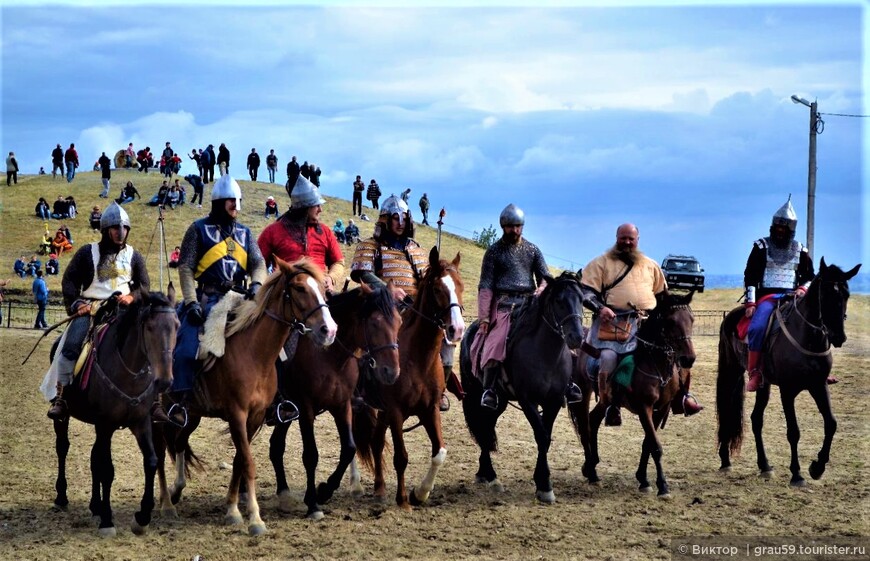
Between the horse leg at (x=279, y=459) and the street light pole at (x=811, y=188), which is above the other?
the street light pole at (x=811, y=188)

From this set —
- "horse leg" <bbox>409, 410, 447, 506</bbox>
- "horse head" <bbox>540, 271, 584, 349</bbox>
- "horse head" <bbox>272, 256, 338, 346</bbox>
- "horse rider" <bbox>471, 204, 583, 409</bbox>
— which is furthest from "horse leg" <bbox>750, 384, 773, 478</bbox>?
"horse head" <bbox>272, 256, 338, 346</bbox>

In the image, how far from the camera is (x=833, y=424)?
38.5 feet

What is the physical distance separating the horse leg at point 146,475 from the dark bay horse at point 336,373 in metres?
1.51

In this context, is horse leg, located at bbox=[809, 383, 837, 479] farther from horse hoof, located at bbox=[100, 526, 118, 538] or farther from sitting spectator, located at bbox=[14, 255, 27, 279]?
sitting spectator, located at bbox=[14, 255, 27, 279]

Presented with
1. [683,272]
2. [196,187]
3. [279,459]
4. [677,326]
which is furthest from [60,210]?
[677,326]

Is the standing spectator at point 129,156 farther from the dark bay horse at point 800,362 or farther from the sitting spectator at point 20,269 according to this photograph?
the dark bay horse at point 800,362

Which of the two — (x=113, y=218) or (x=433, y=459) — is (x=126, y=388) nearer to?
(x=113, y=218)

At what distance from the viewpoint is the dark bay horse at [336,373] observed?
10031 millimetres

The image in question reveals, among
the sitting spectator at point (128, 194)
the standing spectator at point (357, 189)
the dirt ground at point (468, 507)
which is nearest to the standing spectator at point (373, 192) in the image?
the standing spectator at point (357, 189)

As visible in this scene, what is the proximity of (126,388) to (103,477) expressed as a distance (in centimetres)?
86

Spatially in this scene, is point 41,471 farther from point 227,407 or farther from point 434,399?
point 434,399

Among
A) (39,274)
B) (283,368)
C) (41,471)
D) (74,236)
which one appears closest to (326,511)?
(283,368)

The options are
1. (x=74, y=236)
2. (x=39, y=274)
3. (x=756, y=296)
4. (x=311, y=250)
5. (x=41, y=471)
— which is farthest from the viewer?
(x=74, y=236)

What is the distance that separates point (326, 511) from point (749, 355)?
577 centimetres
